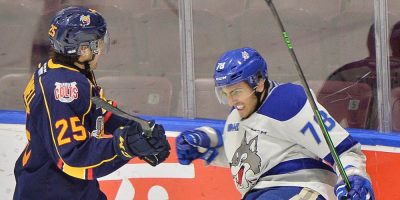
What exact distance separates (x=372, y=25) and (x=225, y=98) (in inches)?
34.0

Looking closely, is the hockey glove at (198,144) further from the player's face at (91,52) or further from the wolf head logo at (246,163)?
the player's face at (91,52)

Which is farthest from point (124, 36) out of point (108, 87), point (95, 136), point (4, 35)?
point (95, 136)

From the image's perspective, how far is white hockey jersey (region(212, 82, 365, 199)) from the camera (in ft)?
8.95

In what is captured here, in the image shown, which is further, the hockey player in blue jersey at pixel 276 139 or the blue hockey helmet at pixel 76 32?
the blue hockey helmet at pixel 76 32

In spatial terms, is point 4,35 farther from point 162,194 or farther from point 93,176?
point 93,176

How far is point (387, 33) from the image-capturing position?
3.37 m

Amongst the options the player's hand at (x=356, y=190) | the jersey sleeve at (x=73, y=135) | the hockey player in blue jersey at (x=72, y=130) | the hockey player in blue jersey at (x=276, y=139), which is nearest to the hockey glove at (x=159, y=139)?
the hockey player in blue jersey at (x=72, y=130)

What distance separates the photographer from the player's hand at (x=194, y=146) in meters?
3.03

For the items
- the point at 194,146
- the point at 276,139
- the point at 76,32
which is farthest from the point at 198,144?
the point at 76,32

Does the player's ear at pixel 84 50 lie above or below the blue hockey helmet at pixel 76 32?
below

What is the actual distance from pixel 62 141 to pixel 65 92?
165mm

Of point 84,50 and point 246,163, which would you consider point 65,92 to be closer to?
point 84,50

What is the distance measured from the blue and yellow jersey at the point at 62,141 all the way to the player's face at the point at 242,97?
0.43 meters

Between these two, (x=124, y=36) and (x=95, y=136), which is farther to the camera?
(x=124, y=36)
